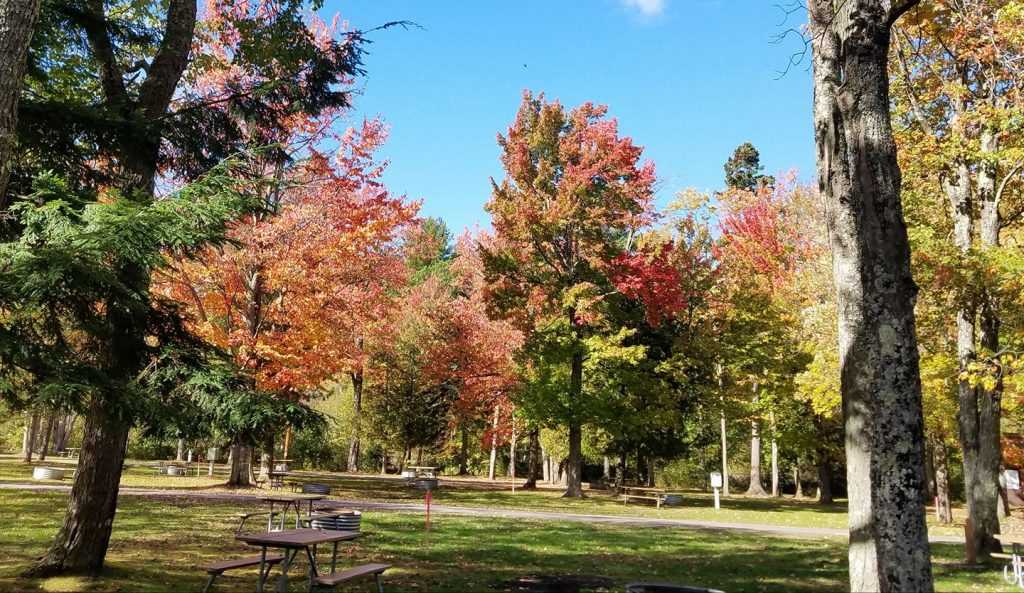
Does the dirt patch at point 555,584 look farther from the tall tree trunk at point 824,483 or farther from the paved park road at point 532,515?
the tall tree trunk at point 824,483

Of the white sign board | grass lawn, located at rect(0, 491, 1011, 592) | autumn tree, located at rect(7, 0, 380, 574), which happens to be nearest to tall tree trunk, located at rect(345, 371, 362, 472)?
grass lawn, located at rect(0, 491, 1011, 592)

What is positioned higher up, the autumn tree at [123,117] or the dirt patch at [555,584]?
the autumn tree at [123,117]

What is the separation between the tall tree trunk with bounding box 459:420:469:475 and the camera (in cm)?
4204

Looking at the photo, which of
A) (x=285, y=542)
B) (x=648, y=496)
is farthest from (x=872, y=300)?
(x=648, y=496)

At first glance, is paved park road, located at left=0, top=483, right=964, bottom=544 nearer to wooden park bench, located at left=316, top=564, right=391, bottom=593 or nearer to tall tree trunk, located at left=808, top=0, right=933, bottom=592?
wooden park bench, located at left=316, top=564, right=391, bottom=593

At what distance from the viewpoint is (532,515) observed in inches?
725

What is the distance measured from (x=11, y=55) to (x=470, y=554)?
8.82m

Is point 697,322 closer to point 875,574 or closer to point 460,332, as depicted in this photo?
point 460,332

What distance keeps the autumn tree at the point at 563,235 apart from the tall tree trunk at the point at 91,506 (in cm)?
1881

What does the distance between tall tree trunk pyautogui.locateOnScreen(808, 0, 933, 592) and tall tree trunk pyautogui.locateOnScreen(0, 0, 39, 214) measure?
21.9ft

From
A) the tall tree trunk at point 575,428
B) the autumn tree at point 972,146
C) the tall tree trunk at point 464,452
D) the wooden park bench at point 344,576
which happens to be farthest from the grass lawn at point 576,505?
the tall tree trunk at point 464,452

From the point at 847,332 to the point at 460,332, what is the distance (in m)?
27.7

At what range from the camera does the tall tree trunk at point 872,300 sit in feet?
16.3

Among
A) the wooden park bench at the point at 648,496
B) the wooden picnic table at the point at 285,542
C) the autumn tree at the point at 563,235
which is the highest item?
the autumn tree at the point at 563,235
